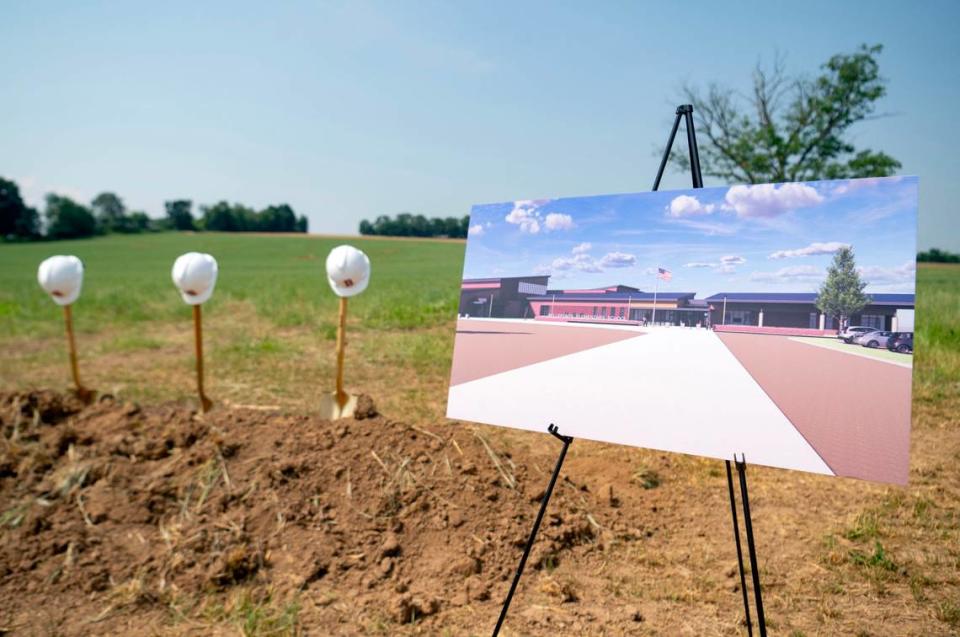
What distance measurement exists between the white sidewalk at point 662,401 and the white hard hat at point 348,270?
2.00 metres

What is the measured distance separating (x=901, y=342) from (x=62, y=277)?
568cm

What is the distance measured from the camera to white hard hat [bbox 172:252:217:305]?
470 cm

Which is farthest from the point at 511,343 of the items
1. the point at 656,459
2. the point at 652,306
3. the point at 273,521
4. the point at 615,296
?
the point at 656,459

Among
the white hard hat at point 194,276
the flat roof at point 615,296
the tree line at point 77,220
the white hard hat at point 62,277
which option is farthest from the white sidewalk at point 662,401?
the tree line at point 77,220

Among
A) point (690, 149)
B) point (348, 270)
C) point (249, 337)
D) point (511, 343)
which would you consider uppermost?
Answer: point (690, 149)

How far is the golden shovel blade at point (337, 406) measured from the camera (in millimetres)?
4457

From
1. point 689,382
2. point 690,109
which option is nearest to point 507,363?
point 689,382

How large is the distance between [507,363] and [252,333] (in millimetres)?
9476

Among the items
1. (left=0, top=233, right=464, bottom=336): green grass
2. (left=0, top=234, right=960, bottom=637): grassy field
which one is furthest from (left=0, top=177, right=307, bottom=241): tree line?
(left=0, top=234, right=960, bottom=637): grassy field

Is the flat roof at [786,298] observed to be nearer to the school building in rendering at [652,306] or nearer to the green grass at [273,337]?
the school building in rendering at [652,306]

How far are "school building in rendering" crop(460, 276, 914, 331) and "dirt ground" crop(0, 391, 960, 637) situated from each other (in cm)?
123

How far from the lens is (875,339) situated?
6.47ft

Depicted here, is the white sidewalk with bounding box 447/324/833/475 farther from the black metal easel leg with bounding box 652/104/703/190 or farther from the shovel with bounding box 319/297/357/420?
the shovel with bounding box 319/297/357/420

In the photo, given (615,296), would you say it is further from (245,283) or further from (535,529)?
(245,283)
